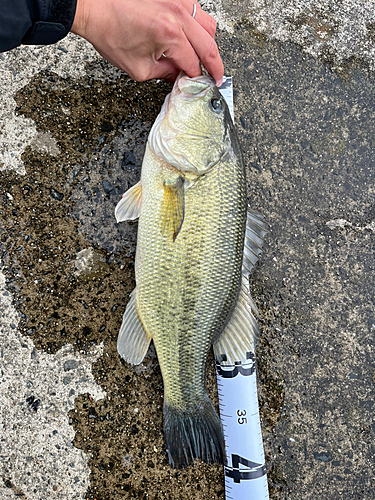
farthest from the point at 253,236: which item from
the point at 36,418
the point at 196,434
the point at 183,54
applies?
the point at 36,418

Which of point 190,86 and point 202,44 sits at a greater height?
point 202,44

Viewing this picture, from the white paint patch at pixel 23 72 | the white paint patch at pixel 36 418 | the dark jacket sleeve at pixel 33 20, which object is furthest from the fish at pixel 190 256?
the white paint patch at pixel 23 72

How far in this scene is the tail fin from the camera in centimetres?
194

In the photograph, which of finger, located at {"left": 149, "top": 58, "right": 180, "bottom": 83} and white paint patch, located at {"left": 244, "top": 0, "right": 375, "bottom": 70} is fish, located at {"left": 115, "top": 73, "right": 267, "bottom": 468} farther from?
white paint patch, located at {"left": 244, "top": 0, "right": 375, "bottom": 70}

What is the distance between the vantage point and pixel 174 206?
1.78 meters

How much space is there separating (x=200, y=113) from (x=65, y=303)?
4.39ft

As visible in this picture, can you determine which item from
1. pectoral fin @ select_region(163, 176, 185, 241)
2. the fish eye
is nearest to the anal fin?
pectoral fin @ select_region(163, 176, 185, 241)

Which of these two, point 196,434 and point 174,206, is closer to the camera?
point 174,206

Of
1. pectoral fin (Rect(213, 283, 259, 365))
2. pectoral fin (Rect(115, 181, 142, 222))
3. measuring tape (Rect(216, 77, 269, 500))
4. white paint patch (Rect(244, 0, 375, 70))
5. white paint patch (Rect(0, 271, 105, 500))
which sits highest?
white paint patch (Rect(244, 0, 375, 70))

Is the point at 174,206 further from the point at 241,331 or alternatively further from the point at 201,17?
the point at 201,17

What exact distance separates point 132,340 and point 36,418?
2.43 feet

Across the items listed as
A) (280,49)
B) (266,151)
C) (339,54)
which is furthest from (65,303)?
(339,54)

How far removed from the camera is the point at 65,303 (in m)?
2.10

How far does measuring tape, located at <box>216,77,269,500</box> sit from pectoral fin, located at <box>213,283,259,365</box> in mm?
188
